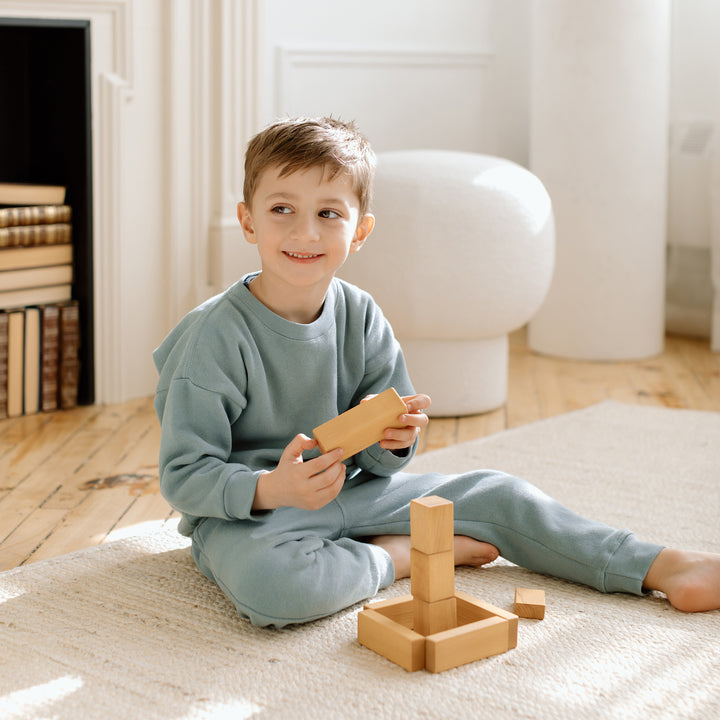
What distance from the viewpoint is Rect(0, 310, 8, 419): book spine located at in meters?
1.94

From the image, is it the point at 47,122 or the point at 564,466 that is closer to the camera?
the point at 564,466

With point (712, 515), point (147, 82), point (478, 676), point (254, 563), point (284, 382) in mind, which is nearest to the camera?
point (478, 676)

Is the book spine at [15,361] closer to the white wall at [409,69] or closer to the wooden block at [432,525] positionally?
the white wall at [409,69]

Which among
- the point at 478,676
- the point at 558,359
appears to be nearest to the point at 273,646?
the point at 478,676

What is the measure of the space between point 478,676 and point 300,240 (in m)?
0.47

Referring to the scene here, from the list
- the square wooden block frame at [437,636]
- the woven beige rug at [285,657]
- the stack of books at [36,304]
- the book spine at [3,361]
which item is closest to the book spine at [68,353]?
the stack of books at [36,304]

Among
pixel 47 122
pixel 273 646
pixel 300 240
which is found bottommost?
pixel 273 646

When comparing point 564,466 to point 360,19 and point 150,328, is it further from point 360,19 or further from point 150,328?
point 360,19

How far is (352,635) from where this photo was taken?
3.47 feet

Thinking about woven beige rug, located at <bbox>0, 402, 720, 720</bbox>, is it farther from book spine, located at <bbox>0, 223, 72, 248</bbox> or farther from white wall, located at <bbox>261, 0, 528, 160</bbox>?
white wall, located at <bbox>261, 0, 528, 160</bbox>

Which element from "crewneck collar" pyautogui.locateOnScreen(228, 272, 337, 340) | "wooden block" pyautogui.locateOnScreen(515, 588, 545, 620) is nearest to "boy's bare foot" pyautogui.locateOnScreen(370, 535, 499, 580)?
"wooden block" pyautogui.locateOnScreen(515, 588, 545, 620)

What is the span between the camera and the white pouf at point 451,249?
1.89 metres

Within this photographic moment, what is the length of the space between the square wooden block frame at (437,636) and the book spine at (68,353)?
116 cm

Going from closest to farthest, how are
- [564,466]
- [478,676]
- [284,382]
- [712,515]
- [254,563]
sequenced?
1. [478,676]
2. [254,563]
3. [284,382]
4. [712,515]
5. [564,466]
